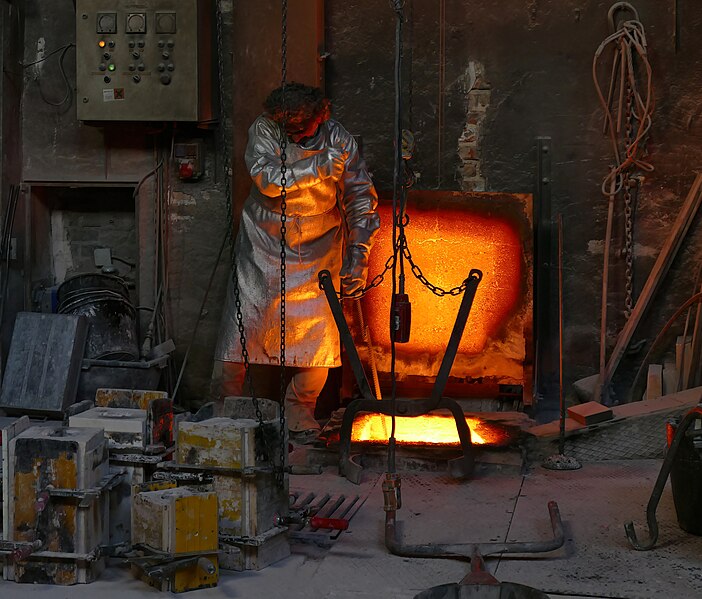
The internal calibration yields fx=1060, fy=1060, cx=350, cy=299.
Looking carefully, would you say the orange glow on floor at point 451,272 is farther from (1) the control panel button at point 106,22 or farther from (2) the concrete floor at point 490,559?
(1) the control panel button at point 106,22

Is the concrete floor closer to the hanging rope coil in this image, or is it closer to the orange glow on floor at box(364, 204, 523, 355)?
the orange glow on floor at box(364, 204, 523, 355)

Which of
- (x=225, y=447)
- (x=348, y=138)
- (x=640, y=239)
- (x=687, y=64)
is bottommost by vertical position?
(x=225, y=447)

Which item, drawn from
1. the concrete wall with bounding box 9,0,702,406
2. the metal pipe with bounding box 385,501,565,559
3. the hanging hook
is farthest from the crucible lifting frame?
the hanging hook

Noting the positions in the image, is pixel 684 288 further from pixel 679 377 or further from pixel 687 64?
pixel 687 64

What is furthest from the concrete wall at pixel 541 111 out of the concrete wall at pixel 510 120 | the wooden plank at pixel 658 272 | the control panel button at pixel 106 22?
the control panel button at pixel 106 22

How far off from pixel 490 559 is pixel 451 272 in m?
2.84

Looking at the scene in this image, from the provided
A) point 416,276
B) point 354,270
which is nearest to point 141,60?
point 354,270

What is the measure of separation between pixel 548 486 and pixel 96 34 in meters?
4.27

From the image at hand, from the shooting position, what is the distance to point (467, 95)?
24.2ft

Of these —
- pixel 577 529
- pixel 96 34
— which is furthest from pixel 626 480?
pixel 96 34

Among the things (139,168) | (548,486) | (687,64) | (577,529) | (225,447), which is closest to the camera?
(225,447)

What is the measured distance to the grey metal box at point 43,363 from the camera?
7.13 m

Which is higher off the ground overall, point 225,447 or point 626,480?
point 225,447

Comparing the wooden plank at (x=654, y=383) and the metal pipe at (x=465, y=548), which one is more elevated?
the wooden plank at (x=654, y=383)
